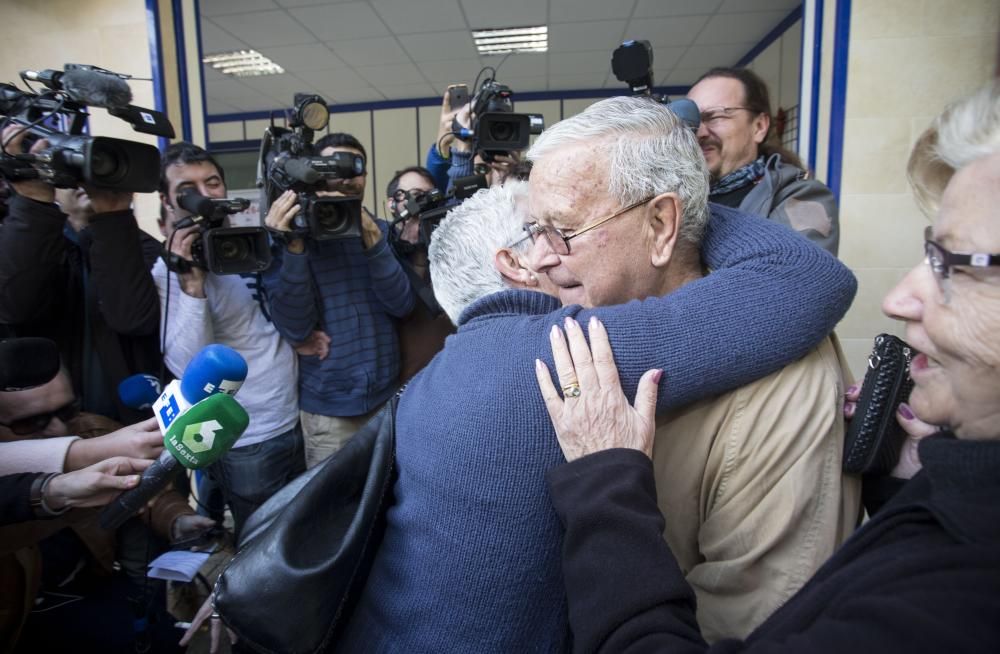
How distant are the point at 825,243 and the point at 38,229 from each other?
1911 mm

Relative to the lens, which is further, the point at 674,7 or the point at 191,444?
the point at 674,7

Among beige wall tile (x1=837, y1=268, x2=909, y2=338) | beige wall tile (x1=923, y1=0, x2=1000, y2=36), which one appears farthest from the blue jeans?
beige wall tile (x1=923, y1=0, x2=1000, y2=36)

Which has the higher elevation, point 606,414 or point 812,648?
point 606,414

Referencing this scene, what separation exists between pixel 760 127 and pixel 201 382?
159 cm

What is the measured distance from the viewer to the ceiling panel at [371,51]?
15.9ft

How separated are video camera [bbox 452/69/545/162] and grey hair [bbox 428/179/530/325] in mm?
845

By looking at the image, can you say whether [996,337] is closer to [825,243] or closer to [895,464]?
[895,464]

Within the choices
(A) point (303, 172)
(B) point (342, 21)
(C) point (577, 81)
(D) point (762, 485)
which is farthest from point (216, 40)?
(D) point (762, 485)

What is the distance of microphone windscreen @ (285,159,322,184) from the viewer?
5.62 feet

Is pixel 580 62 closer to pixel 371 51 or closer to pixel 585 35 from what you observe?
A: pixel 585 35

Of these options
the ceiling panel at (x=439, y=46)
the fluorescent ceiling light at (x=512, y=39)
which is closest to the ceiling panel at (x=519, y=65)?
the fluorescent ceiling light at (x=512, y=39)

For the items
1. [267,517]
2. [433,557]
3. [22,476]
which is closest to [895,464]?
[433,557]

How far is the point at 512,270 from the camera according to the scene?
38.5 inches

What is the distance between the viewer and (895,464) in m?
0.80
